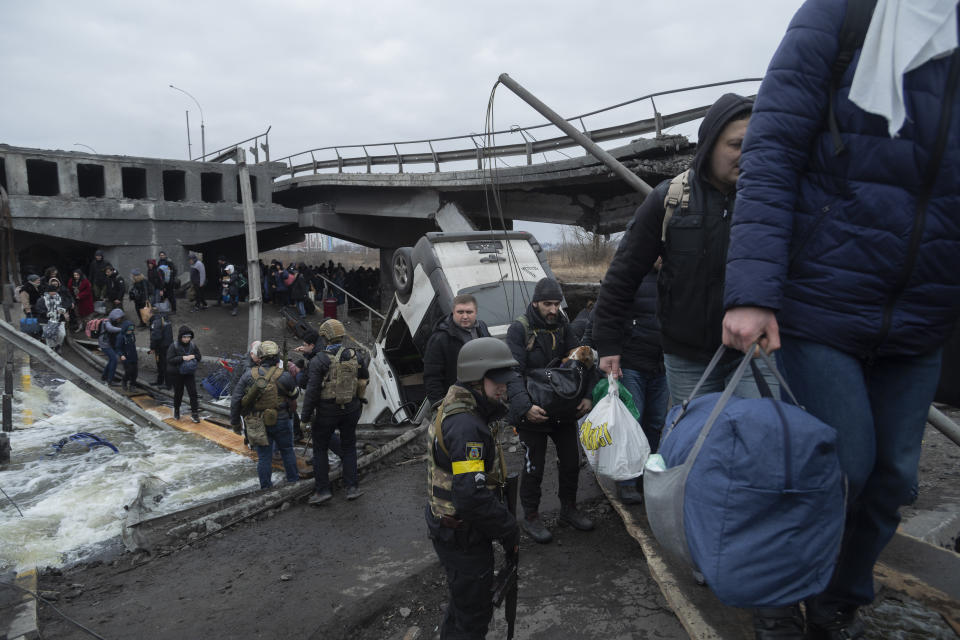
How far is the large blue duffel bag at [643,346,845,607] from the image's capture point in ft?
5.20

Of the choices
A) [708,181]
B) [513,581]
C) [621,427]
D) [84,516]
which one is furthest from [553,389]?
[84,516]

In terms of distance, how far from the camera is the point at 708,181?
7.93ft

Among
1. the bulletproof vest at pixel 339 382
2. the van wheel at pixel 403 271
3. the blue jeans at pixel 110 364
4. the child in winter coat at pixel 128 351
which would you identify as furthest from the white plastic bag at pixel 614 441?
the blue jeans at pixel 110 364

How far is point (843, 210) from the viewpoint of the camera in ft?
5.59

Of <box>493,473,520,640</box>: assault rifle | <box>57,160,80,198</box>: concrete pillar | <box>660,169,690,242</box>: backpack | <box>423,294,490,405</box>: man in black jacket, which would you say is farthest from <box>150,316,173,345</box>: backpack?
<box>660,169,690,242</box>: backpack

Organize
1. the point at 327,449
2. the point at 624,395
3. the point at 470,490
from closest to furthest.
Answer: the point at 470,490 → the point at 624,395 → the point at 327,449

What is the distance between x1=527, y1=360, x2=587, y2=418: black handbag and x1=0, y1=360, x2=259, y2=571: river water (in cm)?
504

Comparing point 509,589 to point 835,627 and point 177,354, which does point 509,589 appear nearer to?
point 835,627

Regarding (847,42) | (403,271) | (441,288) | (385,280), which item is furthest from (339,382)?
(385,280)

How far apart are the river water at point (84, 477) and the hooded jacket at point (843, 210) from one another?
6826mm

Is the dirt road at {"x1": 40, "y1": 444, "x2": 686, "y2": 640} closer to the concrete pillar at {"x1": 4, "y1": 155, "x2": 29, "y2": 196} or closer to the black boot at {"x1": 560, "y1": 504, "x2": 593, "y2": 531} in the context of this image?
the black boot at {"x1": 560, "y1": 504, "x2": 593, "y2": 531}

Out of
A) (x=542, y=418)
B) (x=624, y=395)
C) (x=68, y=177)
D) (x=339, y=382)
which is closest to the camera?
(x=624, y=395)

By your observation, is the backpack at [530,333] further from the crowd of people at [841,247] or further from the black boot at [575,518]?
the crowd of people at [841,247]

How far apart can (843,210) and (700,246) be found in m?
0.72
